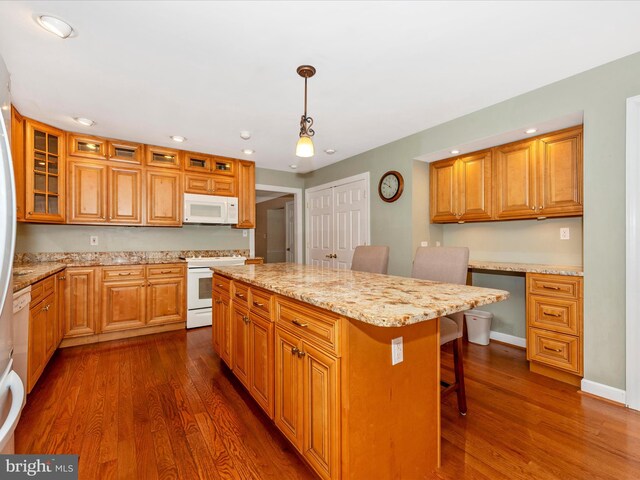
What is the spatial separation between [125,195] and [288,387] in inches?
131

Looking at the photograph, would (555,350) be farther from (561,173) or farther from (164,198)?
(164,198)

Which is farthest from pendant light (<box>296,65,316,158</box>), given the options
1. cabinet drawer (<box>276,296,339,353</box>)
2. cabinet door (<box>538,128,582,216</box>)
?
cabinet door (<box>538,128,582,216</box>)

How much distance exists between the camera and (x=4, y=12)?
1632 mm

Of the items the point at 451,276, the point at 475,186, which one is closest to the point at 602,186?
the point at 475,186

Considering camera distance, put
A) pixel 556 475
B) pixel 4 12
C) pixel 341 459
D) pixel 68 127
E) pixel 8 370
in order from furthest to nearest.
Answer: pixel 68 127 < pixel 4 12 < pixel 556 475 < pixel 341 459 < pixel 8 370

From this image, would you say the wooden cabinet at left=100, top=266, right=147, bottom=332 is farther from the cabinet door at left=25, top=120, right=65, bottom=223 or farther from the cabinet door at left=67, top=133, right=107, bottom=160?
the cabinet door at left=67, top=133, right=107, bottom=160

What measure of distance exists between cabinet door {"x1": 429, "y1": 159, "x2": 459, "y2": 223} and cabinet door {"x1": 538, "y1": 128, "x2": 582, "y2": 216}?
2.83ft

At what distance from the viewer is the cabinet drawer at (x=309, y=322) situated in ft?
4.10

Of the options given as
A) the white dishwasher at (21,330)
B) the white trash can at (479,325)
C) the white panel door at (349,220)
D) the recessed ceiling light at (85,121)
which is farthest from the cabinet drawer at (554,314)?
the recessed ceiling light at (85,121)

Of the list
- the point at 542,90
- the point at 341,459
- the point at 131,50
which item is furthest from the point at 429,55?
the point at 341,459

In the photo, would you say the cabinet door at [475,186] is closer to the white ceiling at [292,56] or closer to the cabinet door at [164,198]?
the white ceiling at [292,56]

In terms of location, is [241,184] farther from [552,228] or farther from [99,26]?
[552,228]

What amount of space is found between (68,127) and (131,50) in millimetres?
1966

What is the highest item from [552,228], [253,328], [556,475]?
[552,228]
